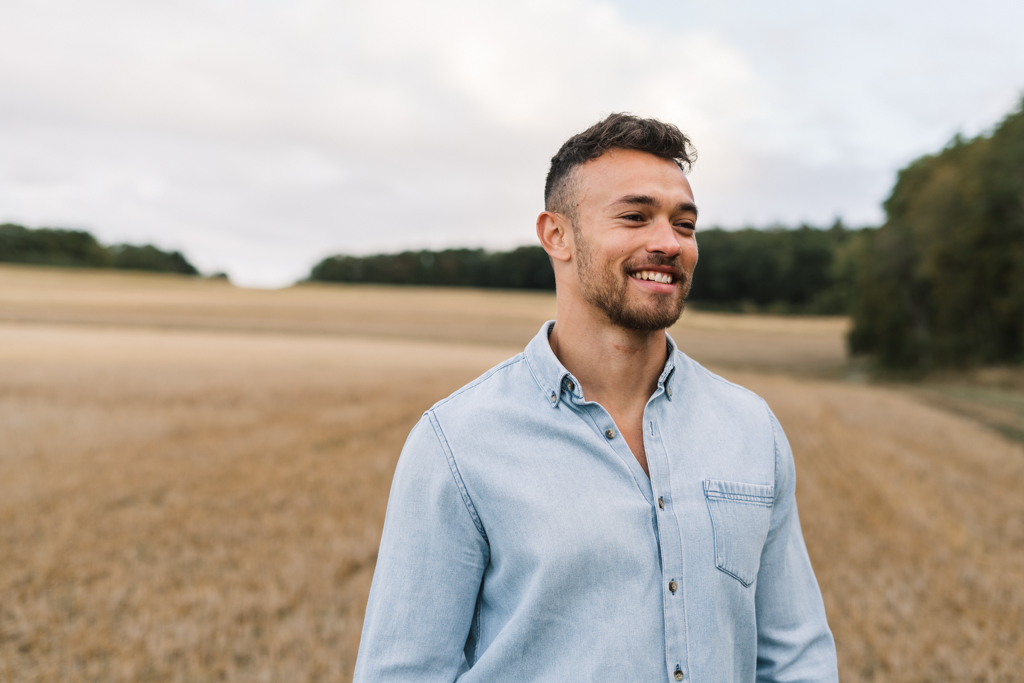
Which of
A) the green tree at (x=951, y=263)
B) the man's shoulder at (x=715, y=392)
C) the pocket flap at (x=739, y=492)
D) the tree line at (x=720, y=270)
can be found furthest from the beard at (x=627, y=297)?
the tree line at (x=720, y=270)

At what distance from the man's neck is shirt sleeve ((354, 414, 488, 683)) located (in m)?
0.54

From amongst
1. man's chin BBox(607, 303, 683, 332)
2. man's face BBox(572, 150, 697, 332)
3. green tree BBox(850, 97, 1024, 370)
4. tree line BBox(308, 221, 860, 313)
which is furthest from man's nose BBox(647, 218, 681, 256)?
tree line BBox(308, 221, 860, 313)

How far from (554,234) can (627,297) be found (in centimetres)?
38

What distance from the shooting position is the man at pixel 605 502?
171 cm

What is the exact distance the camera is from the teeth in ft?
6.30

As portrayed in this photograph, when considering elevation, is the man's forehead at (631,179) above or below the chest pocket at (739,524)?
above

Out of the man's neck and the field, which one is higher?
the man's neck

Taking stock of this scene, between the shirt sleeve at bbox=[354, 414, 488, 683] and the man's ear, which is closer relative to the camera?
the shirt sleeve at bbox=[354, 414, 488, 683]

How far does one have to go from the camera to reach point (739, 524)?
1.88m

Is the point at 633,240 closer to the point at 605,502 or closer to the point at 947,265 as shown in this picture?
the point at 605,502

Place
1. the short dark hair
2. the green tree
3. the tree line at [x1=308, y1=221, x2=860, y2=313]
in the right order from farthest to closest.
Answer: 1. the tree line at [x1=308, y1=221, x2=860, y2=313]
2. the green tree
3. the short dark hair

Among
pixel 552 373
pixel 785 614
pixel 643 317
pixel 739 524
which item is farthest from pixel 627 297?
pixel 785 614

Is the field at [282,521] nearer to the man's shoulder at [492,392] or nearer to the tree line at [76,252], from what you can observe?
the man's shoulder at [492,392]

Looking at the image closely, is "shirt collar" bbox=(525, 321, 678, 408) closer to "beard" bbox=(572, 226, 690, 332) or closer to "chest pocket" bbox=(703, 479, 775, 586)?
"beard" bbox=(572, 226, 690, 332)
